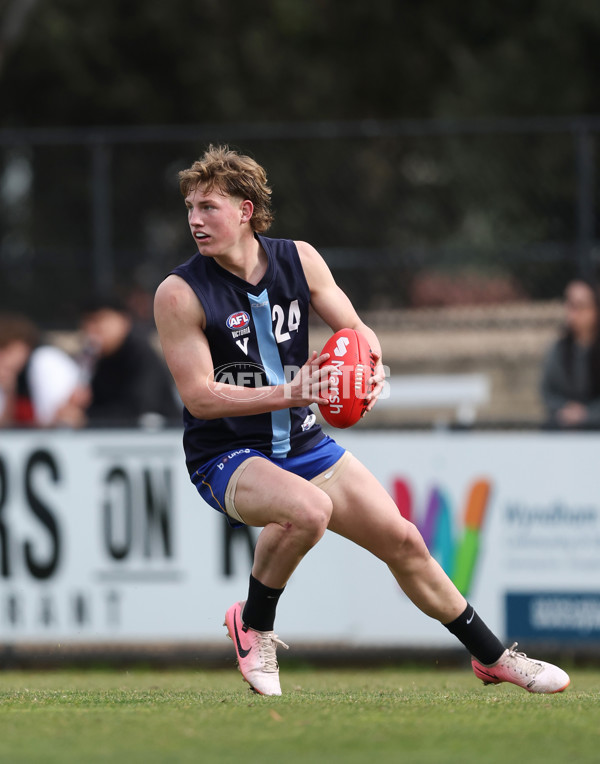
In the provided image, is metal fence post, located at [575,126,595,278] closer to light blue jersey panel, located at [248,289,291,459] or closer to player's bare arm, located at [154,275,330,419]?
light blue jersey panel, located at [248,289,291,459]

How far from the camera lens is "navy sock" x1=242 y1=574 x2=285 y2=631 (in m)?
5.58

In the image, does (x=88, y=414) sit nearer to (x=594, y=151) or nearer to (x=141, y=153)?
(x=141, y=153)

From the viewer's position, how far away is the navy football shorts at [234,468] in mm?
5387

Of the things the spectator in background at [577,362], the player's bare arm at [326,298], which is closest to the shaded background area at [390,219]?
the spectator in background at [577,362]

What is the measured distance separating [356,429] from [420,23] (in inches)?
460

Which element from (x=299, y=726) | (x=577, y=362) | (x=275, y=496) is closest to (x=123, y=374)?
(x=577, y=362)

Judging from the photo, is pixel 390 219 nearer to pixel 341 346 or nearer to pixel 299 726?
pixel 341 346

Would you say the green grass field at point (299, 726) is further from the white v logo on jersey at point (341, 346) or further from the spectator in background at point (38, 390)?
the spectator in background at point (38, 390)

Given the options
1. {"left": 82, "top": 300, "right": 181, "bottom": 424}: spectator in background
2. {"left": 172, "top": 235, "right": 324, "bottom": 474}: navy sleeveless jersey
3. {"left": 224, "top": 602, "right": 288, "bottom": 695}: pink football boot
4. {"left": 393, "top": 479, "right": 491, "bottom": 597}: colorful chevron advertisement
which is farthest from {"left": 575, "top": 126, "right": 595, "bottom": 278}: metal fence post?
{"left": 224, "top": 602, "right": 288, "bottom": 695}: pink football boot

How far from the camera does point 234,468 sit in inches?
212

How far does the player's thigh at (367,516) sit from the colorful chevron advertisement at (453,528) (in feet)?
9.23

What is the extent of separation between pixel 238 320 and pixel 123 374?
14.7 ft

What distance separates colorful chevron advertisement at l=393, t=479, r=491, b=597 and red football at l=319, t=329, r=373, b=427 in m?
3.16

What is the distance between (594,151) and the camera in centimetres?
1175
